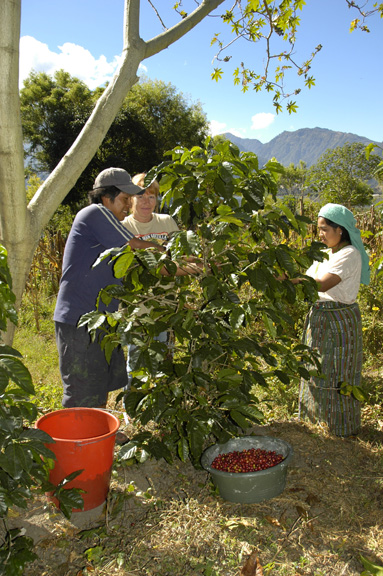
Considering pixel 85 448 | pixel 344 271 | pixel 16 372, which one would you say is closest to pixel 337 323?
pixel 344 271

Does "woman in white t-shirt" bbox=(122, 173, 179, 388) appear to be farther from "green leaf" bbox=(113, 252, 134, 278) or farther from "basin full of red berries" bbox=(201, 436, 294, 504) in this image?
"green leaf" bbox=(113, 252, 134, 278)

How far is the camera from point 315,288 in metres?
2.30

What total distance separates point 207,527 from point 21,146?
221 cm

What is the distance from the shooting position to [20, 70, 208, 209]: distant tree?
19281mm

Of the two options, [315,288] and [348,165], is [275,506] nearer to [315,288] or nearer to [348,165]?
[315,288]

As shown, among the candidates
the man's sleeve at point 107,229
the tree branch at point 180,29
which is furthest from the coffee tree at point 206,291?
the tree branch at point 180,29

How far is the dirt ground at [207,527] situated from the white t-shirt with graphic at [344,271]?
1.06m

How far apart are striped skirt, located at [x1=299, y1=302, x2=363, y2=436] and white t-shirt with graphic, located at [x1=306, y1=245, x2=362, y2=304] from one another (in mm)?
76

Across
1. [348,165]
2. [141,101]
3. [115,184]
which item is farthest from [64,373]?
[348,165]

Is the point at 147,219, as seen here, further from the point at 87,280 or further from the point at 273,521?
the point at 273,521

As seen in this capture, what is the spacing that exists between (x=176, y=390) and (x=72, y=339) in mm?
788

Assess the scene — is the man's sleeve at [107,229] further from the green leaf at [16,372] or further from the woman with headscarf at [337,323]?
the woman with headscarf at [337,323]

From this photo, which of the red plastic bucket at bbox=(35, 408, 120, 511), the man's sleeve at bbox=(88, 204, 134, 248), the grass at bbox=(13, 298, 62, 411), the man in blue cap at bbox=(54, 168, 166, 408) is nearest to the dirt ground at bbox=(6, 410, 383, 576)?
the red plastic bucket at bbox=(35, 408, 120, 511)

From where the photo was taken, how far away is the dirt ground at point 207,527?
1.89 m
